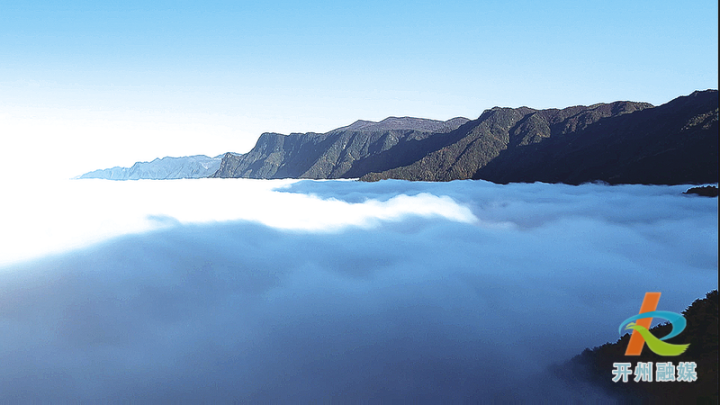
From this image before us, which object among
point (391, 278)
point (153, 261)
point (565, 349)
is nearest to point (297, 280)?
point (391, 278)

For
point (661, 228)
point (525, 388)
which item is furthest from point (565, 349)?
point (661, 228)

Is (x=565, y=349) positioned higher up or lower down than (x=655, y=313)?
lower down

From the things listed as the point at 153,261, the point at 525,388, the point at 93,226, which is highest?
the point at 93,226

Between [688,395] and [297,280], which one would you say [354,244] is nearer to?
[297,280]

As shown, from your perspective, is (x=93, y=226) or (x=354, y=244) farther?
(x=354, y=244)

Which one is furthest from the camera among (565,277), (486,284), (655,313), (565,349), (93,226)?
(93,226)

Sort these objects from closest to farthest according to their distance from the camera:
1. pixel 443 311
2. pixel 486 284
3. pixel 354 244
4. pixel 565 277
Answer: pixel 443 311, pixel 486 284, pixel 565 277, pixel 354 244
